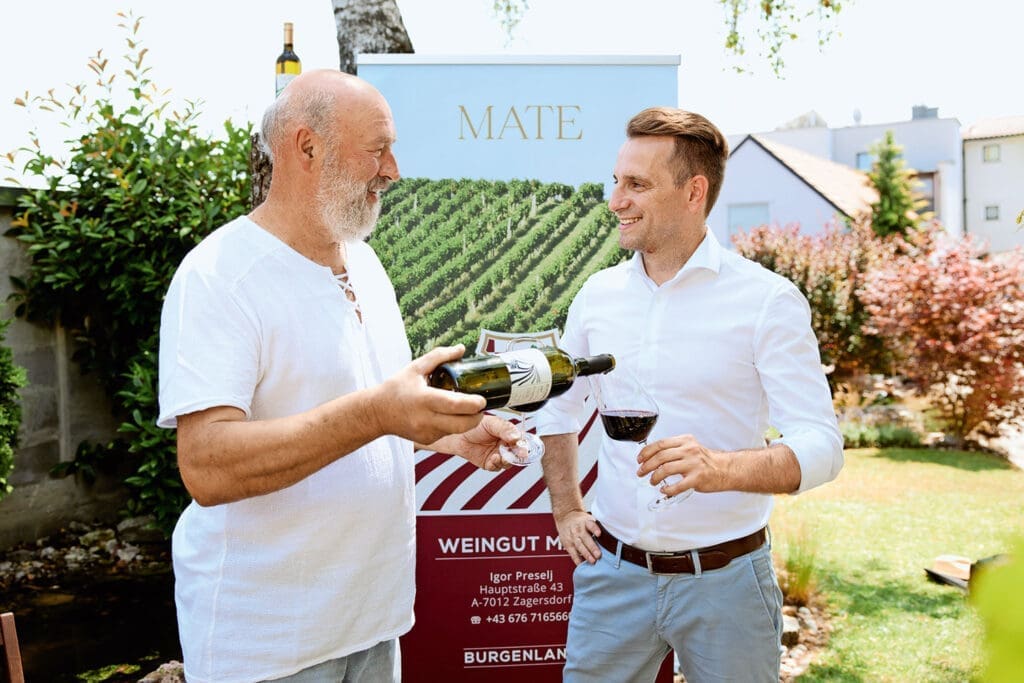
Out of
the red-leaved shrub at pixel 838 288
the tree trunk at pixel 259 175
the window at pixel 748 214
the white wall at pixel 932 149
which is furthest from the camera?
the white wall at pixel 932 149

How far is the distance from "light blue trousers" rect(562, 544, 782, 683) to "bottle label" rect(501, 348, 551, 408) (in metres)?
0.69

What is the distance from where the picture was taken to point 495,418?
1953 mm

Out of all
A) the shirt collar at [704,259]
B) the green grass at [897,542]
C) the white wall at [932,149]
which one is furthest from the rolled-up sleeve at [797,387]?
the white wall at [932,149]

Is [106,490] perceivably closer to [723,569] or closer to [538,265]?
[538,265]

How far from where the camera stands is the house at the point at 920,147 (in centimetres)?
3800

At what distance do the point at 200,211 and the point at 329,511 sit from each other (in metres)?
3.70

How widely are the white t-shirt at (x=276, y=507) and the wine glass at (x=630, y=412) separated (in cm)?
54

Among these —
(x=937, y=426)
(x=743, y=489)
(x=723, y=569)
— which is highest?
(x=743, y=489)

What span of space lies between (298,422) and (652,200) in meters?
1.22

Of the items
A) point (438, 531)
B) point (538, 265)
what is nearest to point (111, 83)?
point (538, 265)

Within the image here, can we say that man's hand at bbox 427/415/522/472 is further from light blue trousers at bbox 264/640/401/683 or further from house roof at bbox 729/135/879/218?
house roof at bbox 729/135/879/218

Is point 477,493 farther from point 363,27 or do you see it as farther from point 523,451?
point 363,27

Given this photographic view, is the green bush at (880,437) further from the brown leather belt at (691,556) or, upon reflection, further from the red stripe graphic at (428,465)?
the brown leather belt at (691,556)

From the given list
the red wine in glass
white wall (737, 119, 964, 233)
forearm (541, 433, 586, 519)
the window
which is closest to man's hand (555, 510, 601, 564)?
forearm (541, 433, 586, 519)
